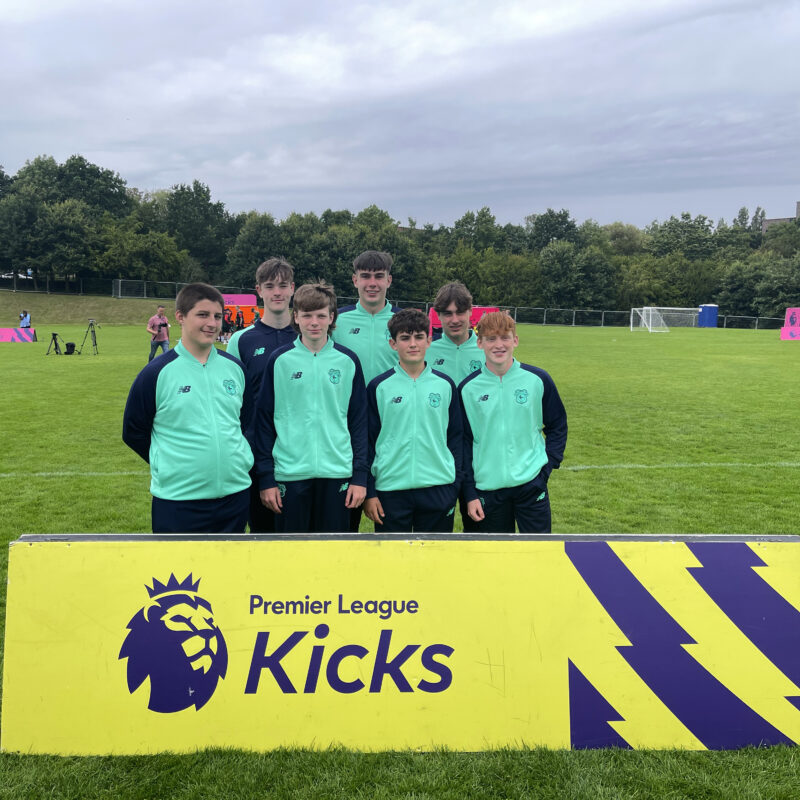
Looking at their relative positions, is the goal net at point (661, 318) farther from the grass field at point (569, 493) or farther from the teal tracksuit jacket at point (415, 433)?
the teal tracksuit jacket at point (415, 433)

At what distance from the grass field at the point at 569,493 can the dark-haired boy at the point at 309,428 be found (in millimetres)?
1250

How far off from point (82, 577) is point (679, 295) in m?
69.2

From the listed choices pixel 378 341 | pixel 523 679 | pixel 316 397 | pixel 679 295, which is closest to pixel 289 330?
pixel 378 341

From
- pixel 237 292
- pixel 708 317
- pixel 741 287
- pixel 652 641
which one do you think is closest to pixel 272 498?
pixel 652 641

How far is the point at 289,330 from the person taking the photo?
4.18 metres

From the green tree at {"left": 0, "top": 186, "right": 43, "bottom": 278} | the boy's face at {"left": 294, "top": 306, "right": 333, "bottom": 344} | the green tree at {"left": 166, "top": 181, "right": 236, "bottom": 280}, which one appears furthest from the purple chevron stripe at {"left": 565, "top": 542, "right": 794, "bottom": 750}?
the green tree at {"left": 166, "top": 181, "right": 236, "bottom": 280}

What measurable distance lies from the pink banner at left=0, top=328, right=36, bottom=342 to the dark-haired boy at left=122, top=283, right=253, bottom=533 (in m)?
28.7

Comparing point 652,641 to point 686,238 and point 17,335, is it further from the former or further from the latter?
point 686,238

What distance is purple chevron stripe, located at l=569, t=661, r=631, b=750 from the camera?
2.76 m

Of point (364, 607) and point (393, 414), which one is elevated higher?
point (393, 414)

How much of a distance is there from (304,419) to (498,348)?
1.15m

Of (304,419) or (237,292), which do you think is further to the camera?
(237,292)

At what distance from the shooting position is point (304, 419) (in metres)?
3.49

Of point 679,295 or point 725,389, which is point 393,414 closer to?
point 725,389
